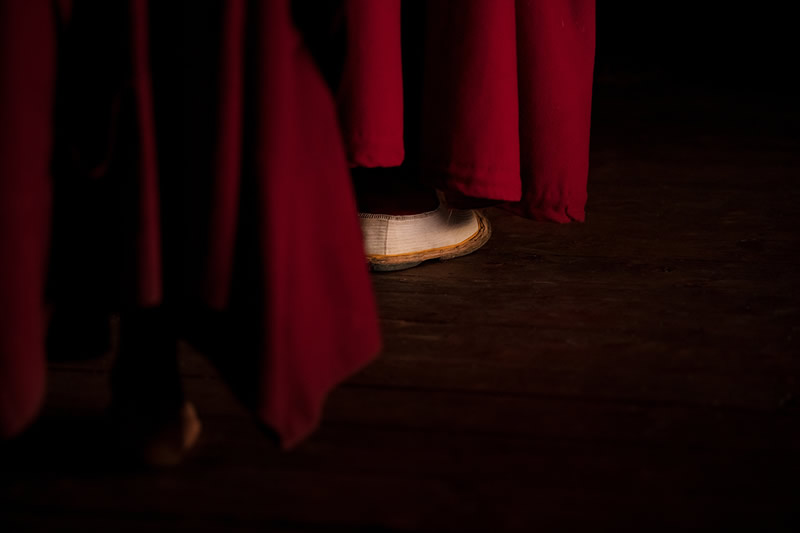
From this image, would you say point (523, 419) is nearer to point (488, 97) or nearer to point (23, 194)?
point (488, 97)

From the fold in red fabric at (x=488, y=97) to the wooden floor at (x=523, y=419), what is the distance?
19cm

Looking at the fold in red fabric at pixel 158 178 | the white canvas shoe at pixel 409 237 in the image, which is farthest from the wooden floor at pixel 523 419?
the fold in red fabric at pixel 158 178

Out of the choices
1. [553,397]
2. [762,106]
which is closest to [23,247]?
[553,397]

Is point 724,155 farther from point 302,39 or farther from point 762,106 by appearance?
point 302,39

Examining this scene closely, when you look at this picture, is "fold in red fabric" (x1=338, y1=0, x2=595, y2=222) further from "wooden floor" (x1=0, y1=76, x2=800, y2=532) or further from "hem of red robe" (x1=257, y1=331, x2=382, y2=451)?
"hem of red robe" (x1=257, y1=331, x2=382, y2=451)

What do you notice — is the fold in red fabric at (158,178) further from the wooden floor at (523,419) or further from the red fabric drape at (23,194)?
the wooden floor at (523,419)

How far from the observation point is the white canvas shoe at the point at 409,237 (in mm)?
1200

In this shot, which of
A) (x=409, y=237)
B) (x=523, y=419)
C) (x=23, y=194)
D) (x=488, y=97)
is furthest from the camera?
(x=409, y=237)

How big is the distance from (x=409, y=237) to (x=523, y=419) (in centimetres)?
45

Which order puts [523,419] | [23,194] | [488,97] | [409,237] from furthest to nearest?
[409,237]
[488,97]
[523,419]
[23,194]

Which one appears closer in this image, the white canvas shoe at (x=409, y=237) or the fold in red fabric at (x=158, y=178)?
the fold in red fabric at (x=158, y=178)

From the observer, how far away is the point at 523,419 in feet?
2.70

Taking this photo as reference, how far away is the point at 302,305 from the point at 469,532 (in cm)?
23

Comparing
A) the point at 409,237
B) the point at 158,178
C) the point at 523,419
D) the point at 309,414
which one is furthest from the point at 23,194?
the point at 409,237
